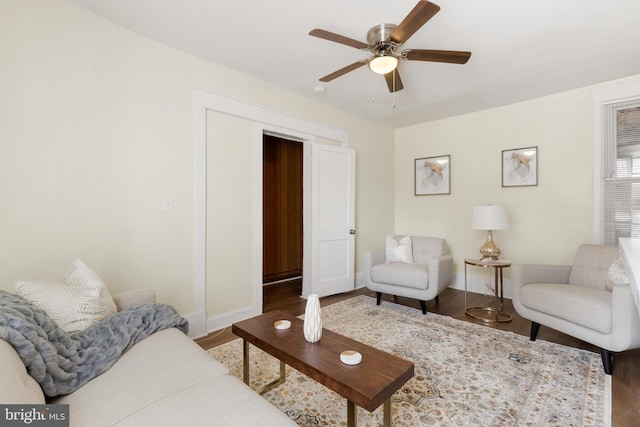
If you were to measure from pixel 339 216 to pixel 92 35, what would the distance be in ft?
9.75

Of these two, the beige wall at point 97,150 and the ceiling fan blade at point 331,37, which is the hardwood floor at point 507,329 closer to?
the beige wall at point 97,150

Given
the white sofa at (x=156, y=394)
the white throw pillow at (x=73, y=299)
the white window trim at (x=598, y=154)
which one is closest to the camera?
the white sofa at (x=156, y=394)

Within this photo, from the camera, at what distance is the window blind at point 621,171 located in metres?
3.06

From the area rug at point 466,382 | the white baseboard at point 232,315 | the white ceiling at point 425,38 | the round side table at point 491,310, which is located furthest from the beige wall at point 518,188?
the area rug at point 466,382

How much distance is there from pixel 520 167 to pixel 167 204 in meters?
4.04

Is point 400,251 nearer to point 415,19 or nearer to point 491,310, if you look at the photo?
point 491,310

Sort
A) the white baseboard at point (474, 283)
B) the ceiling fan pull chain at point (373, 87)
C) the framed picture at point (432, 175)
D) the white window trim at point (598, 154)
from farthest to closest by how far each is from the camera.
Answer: the framed picture at point (432, 175), the white baseboard at point (474, 283), the white window trim at point (598, 154), the ceiling fan pull chain at point (373, 87)

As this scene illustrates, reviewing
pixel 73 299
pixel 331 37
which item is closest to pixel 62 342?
pixel 73 299

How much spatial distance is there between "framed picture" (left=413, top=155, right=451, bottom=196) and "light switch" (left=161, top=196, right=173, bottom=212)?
Answer: 3550 millimetres

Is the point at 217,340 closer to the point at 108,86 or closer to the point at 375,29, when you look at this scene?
the point at 108,86

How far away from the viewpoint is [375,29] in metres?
2.18

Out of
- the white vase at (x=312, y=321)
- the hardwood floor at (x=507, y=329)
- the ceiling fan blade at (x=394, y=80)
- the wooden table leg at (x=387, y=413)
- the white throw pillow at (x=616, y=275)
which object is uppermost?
the ceiling fan blade at (x=394, y=80)

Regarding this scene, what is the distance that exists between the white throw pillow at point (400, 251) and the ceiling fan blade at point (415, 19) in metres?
2.36

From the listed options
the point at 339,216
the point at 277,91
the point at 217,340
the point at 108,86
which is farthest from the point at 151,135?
the point at 339,216
